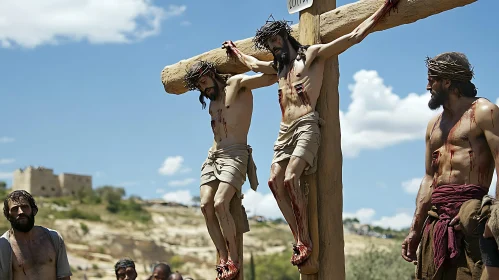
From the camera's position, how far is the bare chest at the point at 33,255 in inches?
261

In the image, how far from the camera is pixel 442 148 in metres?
5.79

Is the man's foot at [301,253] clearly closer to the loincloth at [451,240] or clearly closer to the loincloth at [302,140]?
the loincloth at [302,140]

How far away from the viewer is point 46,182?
56.0 meters

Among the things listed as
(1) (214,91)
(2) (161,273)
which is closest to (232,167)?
(1) (214,91)

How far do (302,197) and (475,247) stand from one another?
164 cm

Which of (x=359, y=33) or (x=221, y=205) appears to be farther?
(x=221, y=205)

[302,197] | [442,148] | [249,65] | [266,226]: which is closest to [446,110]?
[442,148]

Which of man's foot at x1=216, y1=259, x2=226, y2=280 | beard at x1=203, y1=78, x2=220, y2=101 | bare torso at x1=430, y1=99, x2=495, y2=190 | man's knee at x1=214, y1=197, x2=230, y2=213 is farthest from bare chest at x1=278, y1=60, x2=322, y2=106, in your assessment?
man's foot at x1=216, y1=259, x2=226, y2=280

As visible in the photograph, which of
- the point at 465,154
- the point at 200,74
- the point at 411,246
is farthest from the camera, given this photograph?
the point at 200,74

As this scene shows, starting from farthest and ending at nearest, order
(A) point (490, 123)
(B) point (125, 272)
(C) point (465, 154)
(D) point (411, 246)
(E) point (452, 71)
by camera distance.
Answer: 1. (B) point (125, 272)
2. (D) point (411, 246)
3. (E) point (452, 71)
4. (C) point (465, 154)
5. (A) point (490, 123)

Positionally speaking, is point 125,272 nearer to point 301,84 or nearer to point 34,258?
point 34,258

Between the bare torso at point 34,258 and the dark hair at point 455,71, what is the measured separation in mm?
3307

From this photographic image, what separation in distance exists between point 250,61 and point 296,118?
3.15 feet

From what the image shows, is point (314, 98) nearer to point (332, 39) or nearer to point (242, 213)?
point (332, 39)
